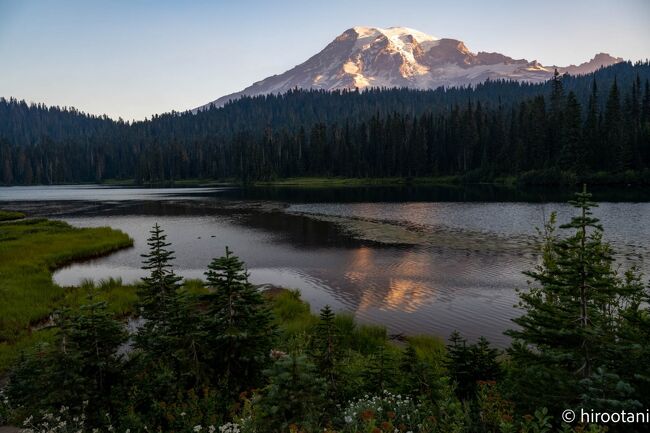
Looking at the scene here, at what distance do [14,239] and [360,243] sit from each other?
44.1 m

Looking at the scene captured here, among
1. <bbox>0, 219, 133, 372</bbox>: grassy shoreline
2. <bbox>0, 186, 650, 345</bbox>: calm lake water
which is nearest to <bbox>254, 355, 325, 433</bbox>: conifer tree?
<bbox>0, 186, 650, 345</bbox>: calm lake water

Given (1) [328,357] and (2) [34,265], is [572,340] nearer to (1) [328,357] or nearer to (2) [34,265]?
(1) [328,357]

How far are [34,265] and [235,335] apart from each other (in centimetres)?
3803

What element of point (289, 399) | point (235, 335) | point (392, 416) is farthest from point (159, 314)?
point (392, 416)

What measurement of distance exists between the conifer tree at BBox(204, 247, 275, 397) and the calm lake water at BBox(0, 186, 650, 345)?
12.4 m

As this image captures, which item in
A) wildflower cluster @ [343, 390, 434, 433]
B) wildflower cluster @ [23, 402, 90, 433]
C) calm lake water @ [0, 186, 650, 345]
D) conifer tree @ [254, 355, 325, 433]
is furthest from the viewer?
calm lake water @ [0, 186, 650, 345]

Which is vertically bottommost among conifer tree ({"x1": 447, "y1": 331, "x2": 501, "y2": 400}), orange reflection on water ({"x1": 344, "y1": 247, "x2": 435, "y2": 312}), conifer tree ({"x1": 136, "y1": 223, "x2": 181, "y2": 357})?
orange reflection on water ({"x1": 344, "y1": 247, "x2": 435, "y2": 312})

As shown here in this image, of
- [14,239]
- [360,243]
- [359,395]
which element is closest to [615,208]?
[360,243]

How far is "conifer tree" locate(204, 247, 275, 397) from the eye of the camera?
A: 38.4 feet

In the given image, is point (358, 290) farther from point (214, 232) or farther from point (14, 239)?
point (14, 239)

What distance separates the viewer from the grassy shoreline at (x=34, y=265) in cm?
2361

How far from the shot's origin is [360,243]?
51750 mm

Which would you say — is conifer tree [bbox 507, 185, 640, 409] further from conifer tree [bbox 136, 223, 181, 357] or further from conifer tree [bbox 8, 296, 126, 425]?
conifer tree [bbox 8, 296, 126, 425]

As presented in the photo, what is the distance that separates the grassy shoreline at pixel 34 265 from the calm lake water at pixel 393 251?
8.20 feet
